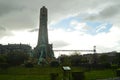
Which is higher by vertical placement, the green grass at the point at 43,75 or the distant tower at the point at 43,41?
the distant tower at the point at 43,41

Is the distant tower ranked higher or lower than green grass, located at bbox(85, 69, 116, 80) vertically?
higher

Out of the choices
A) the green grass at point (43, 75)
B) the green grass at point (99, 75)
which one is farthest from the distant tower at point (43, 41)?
the green grass at point (99, 75)

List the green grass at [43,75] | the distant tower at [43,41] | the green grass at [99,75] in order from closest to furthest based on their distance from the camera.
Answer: the green grass at [99,75] → the green grass at [43,75] → the distant tower at [43,41]

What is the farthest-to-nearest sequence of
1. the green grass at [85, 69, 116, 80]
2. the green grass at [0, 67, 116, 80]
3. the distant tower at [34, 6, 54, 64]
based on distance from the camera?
the distant tower at [34, 6, 54, 64], the green grass at [0, 67, 116, 80], the green grass at [85, 69, 116, 80]

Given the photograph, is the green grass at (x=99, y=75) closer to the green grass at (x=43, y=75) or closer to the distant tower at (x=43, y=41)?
the green grass at (x=43, y=75)

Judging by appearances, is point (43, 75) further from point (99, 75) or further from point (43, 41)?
point (43, 41)

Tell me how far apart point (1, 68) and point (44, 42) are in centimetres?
4839

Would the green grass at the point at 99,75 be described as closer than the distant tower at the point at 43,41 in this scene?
Yes

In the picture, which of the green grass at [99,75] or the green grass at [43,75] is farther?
the green grass at [43,75]

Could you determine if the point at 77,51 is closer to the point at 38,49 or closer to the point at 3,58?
the point at 38,49

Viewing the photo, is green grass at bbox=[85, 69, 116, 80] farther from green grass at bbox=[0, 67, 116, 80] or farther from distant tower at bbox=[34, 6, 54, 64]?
distant tower at bbox=[34, 6, 54, 64]

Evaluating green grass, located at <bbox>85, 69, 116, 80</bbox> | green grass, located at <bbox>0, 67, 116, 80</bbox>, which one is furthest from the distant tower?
green grass, located at <bbox>85, 69, 116, 80</bbox>

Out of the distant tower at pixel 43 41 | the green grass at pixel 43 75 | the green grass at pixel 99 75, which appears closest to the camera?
the green grass at pixel 99 75

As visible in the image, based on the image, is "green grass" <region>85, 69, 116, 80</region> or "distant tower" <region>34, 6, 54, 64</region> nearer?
"green grass" <region>85, 69, 116, 80</region>
